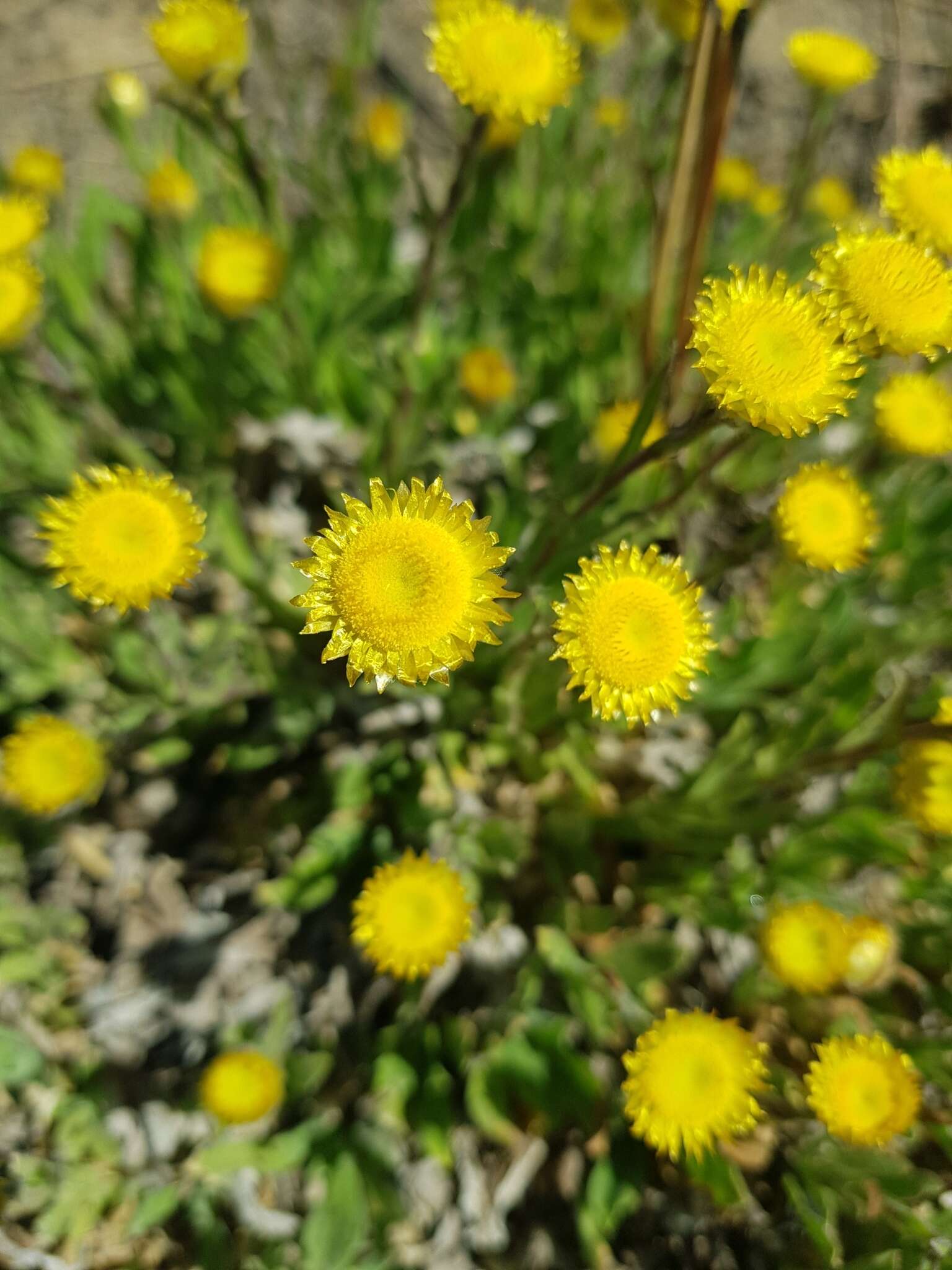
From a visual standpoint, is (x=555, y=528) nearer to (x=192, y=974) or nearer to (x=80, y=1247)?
(x=192, y=974)

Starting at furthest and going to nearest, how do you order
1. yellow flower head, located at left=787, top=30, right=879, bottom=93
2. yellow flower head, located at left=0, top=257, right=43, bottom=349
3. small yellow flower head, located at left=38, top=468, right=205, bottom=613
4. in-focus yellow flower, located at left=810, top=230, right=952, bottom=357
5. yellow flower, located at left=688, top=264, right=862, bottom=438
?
yellow flower head, located at left=787, top=30, right=879, bottom=93 → yellow flower head, located at left=0, top=257, right=43, bottom=349 → small yellow flower head, located at left=38, top=468, right=205, bottom=613 → in-focus yellow flower, located at left=810, top=230, right=952, bottom=357 → yellow flower, located at left=688, top=264, right=862, bottom=438

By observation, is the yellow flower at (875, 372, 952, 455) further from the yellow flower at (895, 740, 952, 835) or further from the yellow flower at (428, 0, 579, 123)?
the yellow flower at (428, 0, 579, 123)

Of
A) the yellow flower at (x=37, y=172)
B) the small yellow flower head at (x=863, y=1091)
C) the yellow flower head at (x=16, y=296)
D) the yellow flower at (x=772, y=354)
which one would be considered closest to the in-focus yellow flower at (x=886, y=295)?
the yellow flower at (x=772, y=354)

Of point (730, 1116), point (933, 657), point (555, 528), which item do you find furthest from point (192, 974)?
point (933, 657)

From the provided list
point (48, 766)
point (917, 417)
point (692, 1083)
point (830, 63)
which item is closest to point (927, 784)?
point (692, 1083)

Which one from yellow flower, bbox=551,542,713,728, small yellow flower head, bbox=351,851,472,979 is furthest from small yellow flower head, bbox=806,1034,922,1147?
yellow flower, bbox=551,542,713,728

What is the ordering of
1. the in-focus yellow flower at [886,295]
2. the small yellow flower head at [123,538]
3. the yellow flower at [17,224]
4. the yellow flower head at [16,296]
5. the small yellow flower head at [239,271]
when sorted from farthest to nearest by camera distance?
the small yellow flower head at [239,271] → the yellow flower at [17,224] → the yellow flower head at [16,296] → the small yellow flower head at [123,538] → the in-focus yellow flower at [886,295]

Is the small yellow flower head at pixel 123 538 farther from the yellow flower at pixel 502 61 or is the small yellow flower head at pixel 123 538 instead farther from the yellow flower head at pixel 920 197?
the yellow flower head at pixel 920 197
